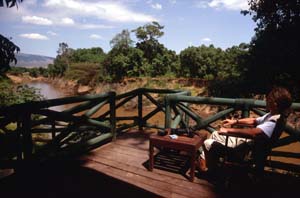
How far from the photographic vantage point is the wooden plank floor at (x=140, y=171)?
133 inches

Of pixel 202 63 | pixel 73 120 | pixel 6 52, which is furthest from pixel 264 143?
pixel 202 63

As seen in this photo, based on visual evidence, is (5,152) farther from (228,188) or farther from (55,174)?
(228,188)

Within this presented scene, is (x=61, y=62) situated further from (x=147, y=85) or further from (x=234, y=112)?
(x=234, y=112)

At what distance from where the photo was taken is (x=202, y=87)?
69.6ft

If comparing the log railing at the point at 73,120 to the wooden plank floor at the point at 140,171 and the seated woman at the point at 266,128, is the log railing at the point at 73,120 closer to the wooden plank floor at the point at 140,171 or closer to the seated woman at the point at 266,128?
the wooden plank floor at the point at 140,171

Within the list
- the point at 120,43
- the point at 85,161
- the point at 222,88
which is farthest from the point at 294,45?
the point at 120,43

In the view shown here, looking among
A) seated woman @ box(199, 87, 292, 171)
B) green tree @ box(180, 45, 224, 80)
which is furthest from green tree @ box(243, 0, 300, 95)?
green tree @ box(180, 45, 224, 80)

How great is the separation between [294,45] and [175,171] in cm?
1073

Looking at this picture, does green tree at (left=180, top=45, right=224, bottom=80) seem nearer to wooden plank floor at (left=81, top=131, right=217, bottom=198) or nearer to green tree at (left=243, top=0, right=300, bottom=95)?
green tree at (left=243, top=0, right=300, bottom=95)

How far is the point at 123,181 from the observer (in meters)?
Result: 3.68

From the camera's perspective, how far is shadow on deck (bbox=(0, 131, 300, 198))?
335 cm

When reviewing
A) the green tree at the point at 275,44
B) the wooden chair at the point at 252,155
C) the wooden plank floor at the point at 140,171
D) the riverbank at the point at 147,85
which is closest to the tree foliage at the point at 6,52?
the wooden plank floor at the point at 140,171

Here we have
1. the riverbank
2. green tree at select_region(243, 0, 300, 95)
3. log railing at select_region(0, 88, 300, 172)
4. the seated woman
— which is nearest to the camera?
the seated woman

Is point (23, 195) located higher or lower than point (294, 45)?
lower
